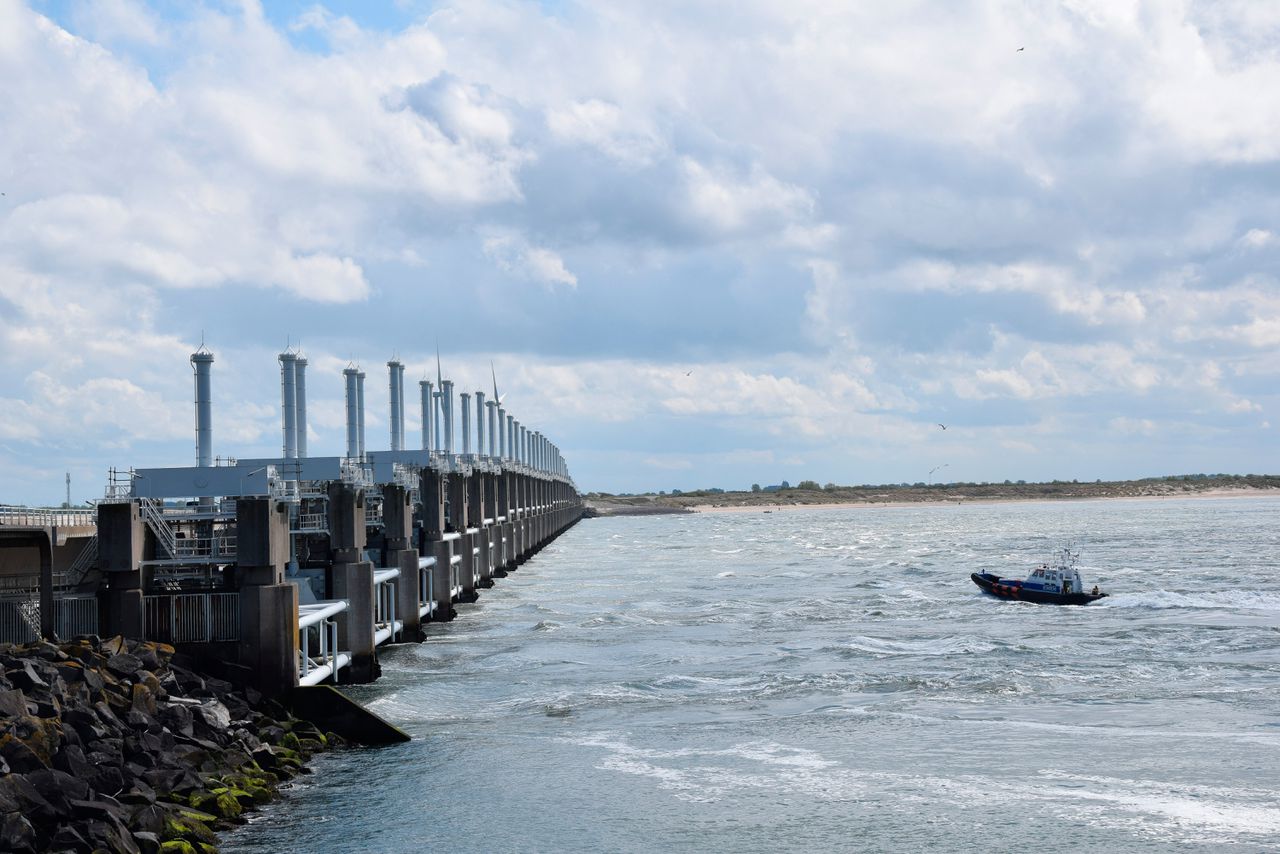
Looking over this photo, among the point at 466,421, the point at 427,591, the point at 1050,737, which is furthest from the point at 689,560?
the point at 1050,737

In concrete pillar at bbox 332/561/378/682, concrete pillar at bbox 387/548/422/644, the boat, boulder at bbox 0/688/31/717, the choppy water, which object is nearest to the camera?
boulder at bbox 0/688/31/717

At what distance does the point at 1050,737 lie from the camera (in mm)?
32344

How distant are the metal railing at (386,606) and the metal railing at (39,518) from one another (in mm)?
9927

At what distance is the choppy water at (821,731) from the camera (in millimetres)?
25125

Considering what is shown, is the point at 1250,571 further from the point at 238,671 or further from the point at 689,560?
the point at 238,671

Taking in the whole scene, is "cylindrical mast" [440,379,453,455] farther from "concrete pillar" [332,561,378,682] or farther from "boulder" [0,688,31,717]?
"boulder" [0,688,31,717]

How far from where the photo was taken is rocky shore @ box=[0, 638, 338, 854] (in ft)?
70.2

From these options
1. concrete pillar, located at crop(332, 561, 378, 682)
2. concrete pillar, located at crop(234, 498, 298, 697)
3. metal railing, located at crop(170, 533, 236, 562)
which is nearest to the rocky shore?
concrete pillar, located at crop(234, 498, 298, 697)

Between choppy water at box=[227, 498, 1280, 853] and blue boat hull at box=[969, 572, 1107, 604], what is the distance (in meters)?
1.45

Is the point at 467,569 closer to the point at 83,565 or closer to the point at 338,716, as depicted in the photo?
the point at 83,565

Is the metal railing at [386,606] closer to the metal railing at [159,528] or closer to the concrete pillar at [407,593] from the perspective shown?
the concrete pillar at [407,593]

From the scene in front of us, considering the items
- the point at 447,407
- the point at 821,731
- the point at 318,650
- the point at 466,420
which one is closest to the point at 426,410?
the point at 447,407

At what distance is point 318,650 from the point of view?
42.7 metres

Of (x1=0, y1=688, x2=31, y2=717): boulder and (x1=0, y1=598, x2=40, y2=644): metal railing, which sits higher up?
(x1=0, y1=598, x2=40, y2=644): metal railing
